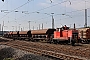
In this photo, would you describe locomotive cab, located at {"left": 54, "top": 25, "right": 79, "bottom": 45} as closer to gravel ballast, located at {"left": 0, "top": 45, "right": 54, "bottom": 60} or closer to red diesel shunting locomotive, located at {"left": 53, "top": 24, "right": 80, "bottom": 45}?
red diesel shunting locomotive, located at {"left": 53, "top": 24, "right": 80, "bottom": 45}

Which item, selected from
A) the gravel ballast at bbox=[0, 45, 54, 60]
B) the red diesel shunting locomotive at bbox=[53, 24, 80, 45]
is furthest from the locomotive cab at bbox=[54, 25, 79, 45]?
the gravel ballast at bbox=[0, 45, 54, 60]

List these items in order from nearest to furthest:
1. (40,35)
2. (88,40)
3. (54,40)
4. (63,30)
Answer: (63,30) < (54,40) < (88,40) < (40,35)

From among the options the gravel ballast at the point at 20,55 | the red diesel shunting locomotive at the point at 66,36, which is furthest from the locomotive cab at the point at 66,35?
the gravel ballast at the point at 20,55

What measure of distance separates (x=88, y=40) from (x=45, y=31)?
30.5 ft

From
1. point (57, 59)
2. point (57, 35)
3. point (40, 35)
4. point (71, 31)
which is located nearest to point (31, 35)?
point (40, 35)

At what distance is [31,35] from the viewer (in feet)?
167

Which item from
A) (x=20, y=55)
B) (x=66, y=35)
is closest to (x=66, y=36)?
(x=66, y=35)

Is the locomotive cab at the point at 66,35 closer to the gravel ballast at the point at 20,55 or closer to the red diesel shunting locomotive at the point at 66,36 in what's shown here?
the red diesel shunting locomotive at the point at 66,36

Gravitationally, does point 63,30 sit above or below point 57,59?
above

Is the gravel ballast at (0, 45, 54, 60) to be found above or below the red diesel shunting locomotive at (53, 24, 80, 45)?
below

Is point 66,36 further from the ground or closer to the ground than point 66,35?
closer to the ground

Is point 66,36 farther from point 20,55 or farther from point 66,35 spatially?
point 20,55

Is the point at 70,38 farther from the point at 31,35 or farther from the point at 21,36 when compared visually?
the point at 21,36

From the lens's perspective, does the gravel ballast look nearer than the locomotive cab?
Yes
